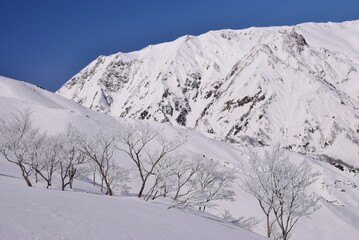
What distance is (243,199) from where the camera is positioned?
210 feet

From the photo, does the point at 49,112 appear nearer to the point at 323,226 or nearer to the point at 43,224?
the point at 323,226

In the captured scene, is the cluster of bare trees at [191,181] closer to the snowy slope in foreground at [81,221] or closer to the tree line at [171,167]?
the tree line at [171,167]

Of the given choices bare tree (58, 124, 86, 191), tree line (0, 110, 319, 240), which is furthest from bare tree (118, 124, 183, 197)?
bare tree (58, 124, 86, 191)

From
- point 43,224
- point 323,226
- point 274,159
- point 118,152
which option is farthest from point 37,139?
point 323,226

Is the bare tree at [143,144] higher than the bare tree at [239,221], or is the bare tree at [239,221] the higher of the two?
the bare tree at [143,144]

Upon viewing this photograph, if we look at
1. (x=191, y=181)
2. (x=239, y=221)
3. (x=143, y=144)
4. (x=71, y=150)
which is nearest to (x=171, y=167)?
(x=143, y=144)

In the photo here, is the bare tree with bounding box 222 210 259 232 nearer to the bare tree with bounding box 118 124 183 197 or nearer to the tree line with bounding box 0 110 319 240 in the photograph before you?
the tree line with bounding box 0 110 319 240

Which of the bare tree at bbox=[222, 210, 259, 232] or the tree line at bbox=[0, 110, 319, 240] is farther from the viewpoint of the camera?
the bare tree at bbox=[222, 210, 259, 232]

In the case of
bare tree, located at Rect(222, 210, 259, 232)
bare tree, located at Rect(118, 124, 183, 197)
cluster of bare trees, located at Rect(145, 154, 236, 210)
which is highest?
bare tree, located at Rect(118, 124, 183, 197)

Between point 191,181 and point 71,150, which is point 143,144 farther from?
point 71,150

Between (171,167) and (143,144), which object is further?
(143,144)

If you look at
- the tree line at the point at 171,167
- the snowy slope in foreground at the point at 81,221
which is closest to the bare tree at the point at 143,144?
the tree line at the point at 171,167

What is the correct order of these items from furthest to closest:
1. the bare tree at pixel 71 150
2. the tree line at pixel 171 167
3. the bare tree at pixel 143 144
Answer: the bare tree at pixel 71 150
the bare tree at pixel 143 144
the tree line at pixel 171 167

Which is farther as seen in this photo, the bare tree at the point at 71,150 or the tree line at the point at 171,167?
the bare tree at the point at 71,150
